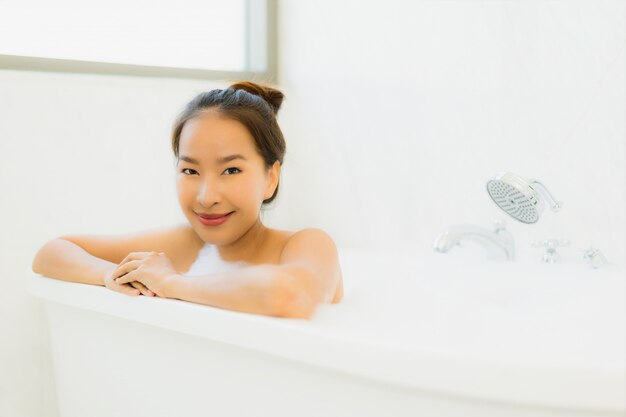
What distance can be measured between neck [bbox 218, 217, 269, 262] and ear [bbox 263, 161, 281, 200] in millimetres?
58

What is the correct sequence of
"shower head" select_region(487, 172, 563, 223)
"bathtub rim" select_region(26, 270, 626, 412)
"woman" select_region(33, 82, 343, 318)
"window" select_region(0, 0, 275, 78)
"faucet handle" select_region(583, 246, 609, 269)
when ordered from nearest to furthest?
"bathtub rim" select_region(26, 270, 626, 412) → "woman" select_region(33, 82, 343, 318) → "shower head" select_region(487, 172, 563, 223) → "faucet handle" select_region(583, 246, 609, 269) → "window" select_region(0, 0, 275, 78)

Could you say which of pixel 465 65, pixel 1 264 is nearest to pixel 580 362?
pixel 465 65

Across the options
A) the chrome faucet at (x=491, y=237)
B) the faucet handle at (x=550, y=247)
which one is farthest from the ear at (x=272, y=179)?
the faucet handle at (x=550, y=247)

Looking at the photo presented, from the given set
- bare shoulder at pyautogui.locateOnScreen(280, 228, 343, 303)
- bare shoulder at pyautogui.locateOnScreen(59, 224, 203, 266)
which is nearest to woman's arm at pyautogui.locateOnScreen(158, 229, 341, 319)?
bare shoulder at pyautogui.locateOnScreen(280, 228, 343, 303)

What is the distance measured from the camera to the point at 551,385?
0.73m

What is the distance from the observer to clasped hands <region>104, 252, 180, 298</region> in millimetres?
1097

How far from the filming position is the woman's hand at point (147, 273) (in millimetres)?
1096

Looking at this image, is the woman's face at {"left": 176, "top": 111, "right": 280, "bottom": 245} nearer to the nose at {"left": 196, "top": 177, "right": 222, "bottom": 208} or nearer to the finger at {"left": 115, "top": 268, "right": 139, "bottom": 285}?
the nose at {"left": 196, "top": 177, "right": 222, "bottom": 208}

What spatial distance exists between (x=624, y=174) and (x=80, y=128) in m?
1.28

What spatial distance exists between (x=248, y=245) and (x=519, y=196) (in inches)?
20.5

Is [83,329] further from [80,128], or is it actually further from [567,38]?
[567,38]

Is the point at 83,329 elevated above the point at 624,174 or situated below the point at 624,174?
below

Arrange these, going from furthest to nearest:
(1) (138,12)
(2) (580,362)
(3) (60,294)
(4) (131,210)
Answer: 1. (1) (138,12)
2. (4) (131,210)
3. (3) (60,294)
4. (2) (580,362)

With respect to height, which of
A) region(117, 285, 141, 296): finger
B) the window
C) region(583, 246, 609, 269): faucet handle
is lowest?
region(117, 285, 141, 296): finger
